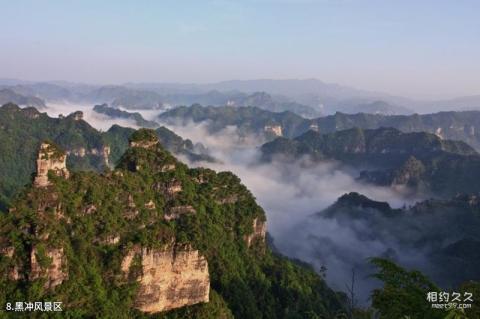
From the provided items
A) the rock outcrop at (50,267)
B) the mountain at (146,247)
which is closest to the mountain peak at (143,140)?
the mountain at (146,247)

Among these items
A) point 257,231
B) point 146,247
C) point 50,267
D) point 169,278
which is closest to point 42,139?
point 257,231

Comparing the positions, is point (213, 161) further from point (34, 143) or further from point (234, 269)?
point (234, 269)

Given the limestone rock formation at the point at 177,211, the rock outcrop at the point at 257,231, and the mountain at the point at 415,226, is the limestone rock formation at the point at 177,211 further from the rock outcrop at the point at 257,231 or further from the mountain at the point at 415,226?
the mountain at the point at 415,226

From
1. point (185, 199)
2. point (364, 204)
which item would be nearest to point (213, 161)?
point (364, 204)

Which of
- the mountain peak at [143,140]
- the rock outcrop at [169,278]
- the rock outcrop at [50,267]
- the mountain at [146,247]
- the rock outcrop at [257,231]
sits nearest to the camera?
the rock outcrop at [50,267]

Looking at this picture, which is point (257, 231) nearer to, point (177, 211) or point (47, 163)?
point (177, 211)

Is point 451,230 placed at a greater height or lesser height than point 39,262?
lesser
